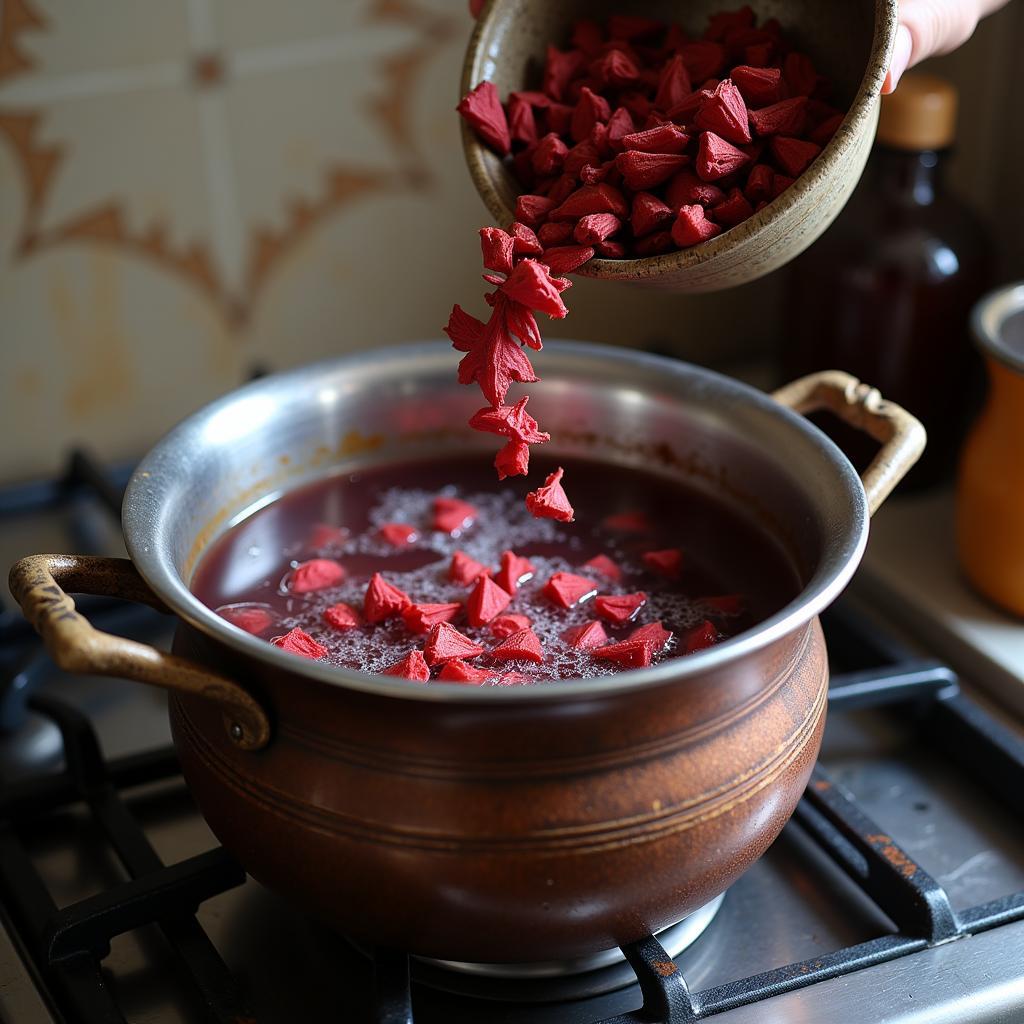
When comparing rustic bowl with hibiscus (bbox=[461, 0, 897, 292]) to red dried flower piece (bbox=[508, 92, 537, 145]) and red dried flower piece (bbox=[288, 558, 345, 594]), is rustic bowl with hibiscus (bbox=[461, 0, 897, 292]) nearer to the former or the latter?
red dried flower piece (bbox=[508, 92, 537, 145])

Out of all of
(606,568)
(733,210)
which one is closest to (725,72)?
(733,210)

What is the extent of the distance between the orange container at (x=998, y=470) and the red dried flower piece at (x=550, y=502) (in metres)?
0.37

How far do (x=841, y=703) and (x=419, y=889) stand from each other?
40 centimetres

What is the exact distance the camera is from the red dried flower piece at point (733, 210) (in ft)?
2.48

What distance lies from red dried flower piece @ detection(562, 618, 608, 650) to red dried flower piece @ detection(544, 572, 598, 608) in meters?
0.04

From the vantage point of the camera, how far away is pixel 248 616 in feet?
2.72

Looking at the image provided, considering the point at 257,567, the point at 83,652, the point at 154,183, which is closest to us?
the point at 83,652

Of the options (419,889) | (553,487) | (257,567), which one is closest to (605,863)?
(419,889)

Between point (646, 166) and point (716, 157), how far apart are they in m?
0.04

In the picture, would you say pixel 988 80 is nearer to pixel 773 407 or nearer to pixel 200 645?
pixel 773 407

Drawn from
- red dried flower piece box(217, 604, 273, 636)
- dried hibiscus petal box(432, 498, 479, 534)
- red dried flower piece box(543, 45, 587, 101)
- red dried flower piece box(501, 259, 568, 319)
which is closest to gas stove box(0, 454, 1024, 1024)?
red dried flower piece box(217, 604, 273, 636)

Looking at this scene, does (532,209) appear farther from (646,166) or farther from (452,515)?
(452,515)

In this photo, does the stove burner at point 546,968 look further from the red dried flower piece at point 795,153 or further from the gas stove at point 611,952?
Result: the red dried flower piece at point 795,153

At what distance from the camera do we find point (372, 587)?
817mm
